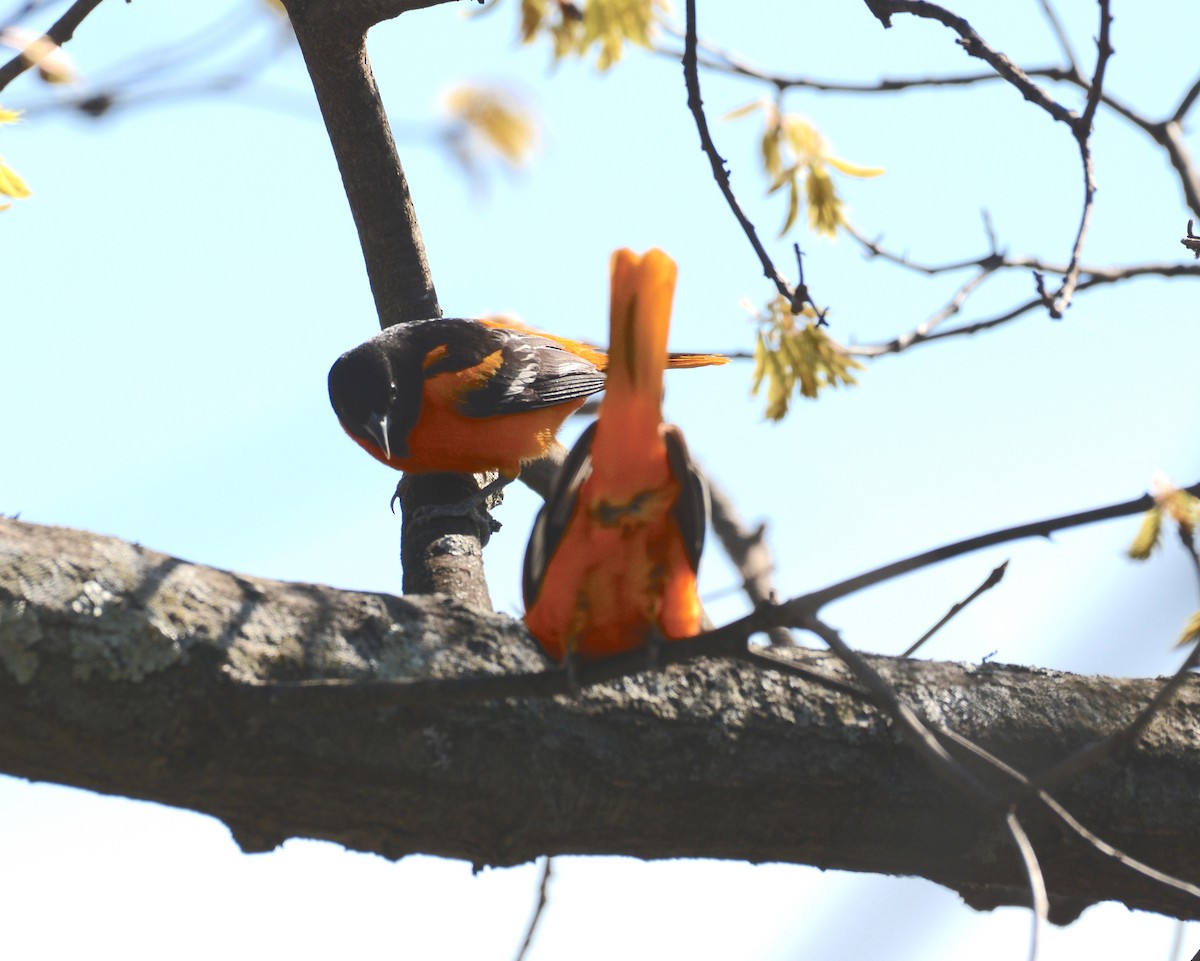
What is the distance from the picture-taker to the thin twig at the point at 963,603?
7.98ft

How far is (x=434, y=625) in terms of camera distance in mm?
2434

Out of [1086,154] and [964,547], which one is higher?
[1086,154]

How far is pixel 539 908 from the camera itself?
7.98ft

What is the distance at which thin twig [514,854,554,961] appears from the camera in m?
2.34

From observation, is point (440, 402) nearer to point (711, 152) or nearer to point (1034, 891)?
point (711, 152)

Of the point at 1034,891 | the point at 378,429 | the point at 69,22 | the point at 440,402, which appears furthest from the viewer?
the point at 440,402

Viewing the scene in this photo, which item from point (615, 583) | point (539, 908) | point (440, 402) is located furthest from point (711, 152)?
point (440, 402)

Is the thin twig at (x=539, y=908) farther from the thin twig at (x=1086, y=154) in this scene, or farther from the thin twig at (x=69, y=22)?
the thin twig at (x=69, y=22)

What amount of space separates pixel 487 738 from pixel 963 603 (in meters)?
1.14

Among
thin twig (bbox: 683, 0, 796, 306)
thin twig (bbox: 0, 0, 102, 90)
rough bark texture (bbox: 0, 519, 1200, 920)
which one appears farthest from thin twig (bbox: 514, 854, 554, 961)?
thin twig (bbox: 0, 0, 102, 90)

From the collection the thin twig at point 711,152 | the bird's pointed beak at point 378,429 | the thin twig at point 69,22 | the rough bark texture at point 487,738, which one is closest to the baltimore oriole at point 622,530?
the rough bark texture at point 487,738

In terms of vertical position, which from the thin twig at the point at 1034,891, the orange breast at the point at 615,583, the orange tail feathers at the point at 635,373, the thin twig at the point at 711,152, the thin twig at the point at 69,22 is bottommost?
the thin twig at the point at 1034,891

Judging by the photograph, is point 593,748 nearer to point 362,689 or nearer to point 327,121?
point 362,689

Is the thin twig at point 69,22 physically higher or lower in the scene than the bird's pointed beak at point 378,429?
higher
